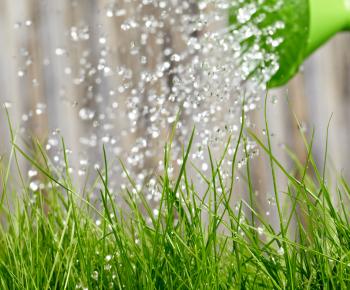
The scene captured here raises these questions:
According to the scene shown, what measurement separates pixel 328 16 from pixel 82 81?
4.93 ft

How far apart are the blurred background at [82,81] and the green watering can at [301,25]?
73 centimetres

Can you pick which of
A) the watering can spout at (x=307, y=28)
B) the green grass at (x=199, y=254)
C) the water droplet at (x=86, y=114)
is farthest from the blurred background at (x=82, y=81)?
the green grass at (x=199, y=254)

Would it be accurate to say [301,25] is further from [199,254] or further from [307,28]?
[199,254]

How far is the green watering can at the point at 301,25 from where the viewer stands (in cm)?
284

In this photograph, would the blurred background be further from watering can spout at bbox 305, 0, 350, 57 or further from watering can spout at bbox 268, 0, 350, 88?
watering can spout at bbox 305, 0, 350, 57

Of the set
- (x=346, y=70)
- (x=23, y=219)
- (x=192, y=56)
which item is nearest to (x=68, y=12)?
(x=192, y=56)

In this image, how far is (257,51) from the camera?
3.02m

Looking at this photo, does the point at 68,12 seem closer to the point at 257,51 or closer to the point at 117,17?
the point at 117,17

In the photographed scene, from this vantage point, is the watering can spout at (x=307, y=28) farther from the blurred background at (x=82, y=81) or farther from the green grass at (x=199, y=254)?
the green grass at (x=199, y=254)

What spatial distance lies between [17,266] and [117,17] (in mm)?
2383

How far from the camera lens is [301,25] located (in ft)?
9.64

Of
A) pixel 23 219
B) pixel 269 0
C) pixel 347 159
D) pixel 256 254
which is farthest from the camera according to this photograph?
pixel 347 159

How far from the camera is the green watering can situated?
2840 mm

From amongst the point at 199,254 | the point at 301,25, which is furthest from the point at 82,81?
the point at 199,254
